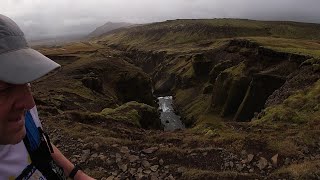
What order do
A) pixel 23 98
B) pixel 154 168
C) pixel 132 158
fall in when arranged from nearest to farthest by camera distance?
pixel 23 98 → pixel 154 168 → pixel 132 158

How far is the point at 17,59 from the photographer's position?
2.64 meters

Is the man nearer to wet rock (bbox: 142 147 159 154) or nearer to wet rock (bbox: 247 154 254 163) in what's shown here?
wet rock (bbox: 142 147 159 154)

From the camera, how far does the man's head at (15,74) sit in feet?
8.52

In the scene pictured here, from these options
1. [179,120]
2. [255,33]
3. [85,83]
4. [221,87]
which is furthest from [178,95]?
[255,33]

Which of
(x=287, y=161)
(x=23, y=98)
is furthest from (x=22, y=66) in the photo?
(x=287, y=161)

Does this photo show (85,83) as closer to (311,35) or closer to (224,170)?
(224,170)

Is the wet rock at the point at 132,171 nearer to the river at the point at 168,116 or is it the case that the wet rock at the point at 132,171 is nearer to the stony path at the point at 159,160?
the stony path at the point at 159,160

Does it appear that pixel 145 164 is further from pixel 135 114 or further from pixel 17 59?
pixel 135 114

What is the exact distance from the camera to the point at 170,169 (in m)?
12.2

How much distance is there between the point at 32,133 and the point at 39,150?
189 millimetres

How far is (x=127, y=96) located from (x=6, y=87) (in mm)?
54690

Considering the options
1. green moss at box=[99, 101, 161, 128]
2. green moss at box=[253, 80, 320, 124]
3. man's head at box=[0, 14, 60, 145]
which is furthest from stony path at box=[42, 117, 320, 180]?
man's head at box=[0, 14, 60, 145]

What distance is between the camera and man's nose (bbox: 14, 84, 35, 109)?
2.84 metres

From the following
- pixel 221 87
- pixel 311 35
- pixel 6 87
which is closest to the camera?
pixel 6 87
